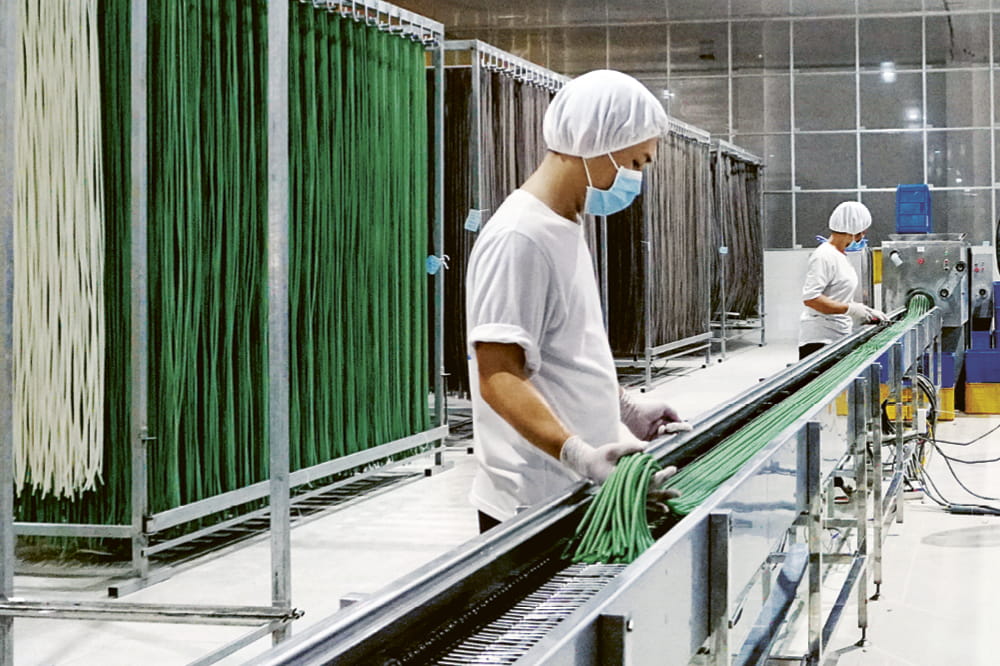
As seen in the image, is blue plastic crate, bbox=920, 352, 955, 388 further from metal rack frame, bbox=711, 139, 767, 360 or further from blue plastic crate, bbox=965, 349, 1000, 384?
metal rack frame, bbox=711, 139, 767, 360

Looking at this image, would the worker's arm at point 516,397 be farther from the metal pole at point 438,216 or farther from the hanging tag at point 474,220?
the hanging tag at point 474,220

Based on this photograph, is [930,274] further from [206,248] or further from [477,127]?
[206,248]

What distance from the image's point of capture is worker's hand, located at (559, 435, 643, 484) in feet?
6.59

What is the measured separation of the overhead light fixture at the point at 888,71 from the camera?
18.2 metres

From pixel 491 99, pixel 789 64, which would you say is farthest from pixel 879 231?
pixel 491 99

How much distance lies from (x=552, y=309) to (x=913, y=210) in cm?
831

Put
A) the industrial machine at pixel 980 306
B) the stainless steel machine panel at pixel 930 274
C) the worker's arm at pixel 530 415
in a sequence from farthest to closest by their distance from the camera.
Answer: the industrial machine at pixel 980 306 → the stainless steel machine panel at pixel 930 274 → the worker's arm at pixel 530 415

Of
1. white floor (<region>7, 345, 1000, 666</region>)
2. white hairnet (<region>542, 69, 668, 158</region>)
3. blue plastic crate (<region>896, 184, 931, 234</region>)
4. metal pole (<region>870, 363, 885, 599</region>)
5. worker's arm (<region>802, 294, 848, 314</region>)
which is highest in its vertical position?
blue plastic crate (<region>896, 184, 931, 234</region>)

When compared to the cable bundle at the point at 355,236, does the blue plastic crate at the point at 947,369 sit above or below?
below

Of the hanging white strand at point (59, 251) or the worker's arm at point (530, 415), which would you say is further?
the hanging white strand at point (59, 251)

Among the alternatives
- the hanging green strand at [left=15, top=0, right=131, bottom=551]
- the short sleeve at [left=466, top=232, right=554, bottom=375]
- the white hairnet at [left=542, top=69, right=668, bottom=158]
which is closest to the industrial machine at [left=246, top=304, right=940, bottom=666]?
the short sleeve at [left=466, top=232, right=554, bottom=375]

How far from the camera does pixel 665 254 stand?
1166 cm

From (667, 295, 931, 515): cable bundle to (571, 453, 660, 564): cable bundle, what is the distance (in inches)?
4.2

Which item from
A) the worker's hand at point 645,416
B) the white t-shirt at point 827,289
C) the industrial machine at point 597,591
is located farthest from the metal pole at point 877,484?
the white t-shirt at point 827,289
